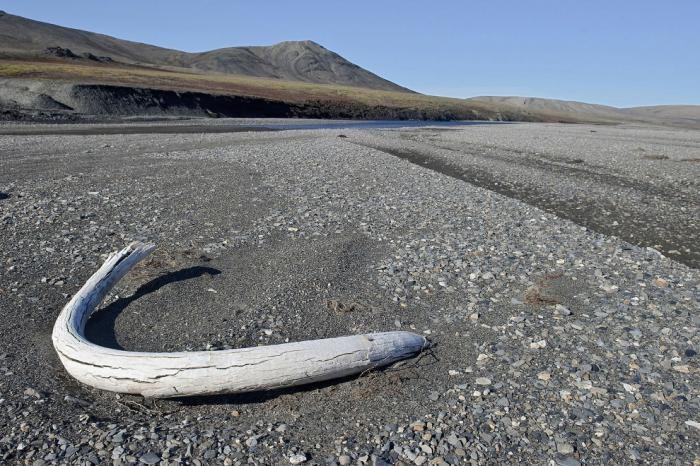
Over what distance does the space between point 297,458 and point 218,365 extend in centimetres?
143

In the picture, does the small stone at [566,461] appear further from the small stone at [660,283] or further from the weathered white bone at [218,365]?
the small stone at [660,283]

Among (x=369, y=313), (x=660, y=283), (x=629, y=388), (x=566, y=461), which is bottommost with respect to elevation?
(x=369, y=313)

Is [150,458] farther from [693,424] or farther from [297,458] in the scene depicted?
[693,424]

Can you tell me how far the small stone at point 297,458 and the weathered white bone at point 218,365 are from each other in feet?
3.55

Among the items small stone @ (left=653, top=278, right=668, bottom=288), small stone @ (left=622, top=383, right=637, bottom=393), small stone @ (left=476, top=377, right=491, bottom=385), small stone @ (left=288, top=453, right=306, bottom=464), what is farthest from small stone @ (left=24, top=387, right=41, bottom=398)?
small stone @ (left=653, top=278, right=668, bottom=288)

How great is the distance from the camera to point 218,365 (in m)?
6.22

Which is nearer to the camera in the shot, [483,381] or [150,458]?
[150,458]

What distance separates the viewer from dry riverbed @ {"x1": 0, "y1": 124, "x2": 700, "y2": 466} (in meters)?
5.65

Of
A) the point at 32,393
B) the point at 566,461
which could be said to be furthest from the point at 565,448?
the point at 32,393

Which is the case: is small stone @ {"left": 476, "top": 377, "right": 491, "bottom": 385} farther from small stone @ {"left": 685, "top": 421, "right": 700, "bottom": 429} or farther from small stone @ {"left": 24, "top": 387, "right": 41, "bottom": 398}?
small stone @ {"left": 24, "top": 387, "right": 41, "bottom": 398}

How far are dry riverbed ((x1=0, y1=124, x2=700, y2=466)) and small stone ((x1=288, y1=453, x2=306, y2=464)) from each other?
0.13ft

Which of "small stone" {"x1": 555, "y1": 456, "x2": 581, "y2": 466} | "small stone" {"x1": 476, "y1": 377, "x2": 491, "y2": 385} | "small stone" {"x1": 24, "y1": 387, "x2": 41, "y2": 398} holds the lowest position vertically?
"small stone" {"x1": 24, "y1": 387, "x2": 41, "y2": 398}

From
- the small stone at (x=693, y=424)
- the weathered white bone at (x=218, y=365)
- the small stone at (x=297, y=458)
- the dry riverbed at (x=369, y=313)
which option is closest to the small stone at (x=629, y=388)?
the dry riverbed at (x=369, y=313)

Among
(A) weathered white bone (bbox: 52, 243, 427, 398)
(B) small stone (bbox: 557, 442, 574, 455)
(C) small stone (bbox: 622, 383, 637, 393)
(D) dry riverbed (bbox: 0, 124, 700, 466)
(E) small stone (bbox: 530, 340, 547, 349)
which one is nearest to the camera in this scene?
(B) small stone (bbox: 557, 442, 574, 455)
